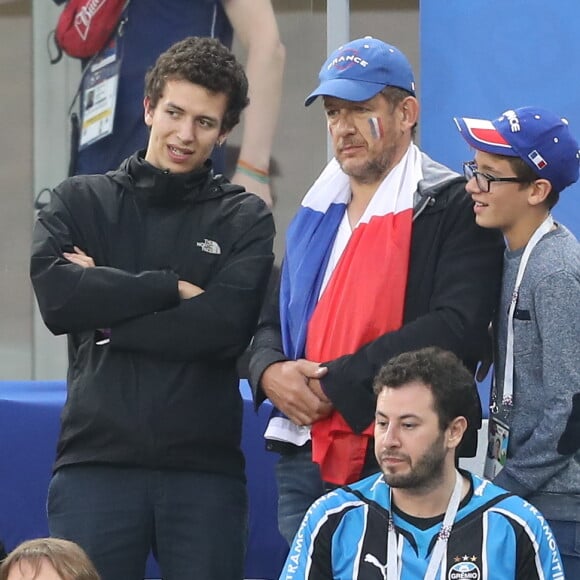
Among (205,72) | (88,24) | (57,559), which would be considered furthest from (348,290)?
(88,24)

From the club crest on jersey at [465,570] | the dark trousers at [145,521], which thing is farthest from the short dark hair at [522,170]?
the dark trousers at [145,521]

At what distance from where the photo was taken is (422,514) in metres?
2.95

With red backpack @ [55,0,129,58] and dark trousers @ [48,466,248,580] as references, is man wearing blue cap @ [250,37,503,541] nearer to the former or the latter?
dark trousers @ [48,466,248,580]

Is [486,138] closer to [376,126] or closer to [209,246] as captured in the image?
[376,126]

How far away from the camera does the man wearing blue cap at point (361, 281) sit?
Answer: 10.3ft

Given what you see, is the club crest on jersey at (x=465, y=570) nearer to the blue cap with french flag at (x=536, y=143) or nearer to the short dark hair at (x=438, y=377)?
the short dark hair at (x=438, y=377)

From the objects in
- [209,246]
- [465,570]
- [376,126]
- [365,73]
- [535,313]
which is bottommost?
[465,570]

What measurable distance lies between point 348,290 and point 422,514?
58 cm

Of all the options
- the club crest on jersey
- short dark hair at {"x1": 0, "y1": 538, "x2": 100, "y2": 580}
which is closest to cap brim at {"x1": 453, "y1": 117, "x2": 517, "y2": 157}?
the club crest on jersey

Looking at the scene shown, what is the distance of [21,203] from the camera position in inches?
218

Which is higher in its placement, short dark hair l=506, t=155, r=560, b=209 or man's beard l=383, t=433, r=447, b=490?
short dark hair l=506, t=155, r=560, b=209

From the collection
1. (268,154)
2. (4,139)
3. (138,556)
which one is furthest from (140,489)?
(4,139)

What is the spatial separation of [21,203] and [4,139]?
0.28 m

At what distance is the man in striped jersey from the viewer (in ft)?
9.48
